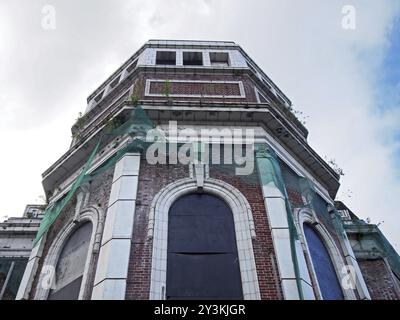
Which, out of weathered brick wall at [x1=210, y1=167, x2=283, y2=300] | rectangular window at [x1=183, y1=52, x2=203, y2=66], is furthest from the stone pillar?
rectangular window at [x1=183, y1=52, x2=203, y2=66]

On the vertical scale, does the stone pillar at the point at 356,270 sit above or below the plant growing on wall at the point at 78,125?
below

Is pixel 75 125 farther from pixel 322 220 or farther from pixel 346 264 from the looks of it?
pixel 346 264

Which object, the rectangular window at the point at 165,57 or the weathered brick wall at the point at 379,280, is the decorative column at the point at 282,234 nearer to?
the weathered brick wall at the point at 379,280

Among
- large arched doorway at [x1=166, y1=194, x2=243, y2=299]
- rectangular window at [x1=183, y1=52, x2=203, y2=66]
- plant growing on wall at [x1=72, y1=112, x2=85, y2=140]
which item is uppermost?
rectangular window at [x1=183, y1=52, x2=203, y2=66]

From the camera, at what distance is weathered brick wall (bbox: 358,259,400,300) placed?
1252cm

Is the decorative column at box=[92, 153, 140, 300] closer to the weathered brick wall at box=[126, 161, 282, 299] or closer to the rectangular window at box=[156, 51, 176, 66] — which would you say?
the weathered brick wall at box=[126, 161, 282, 299]

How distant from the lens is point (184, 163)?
1007 cm

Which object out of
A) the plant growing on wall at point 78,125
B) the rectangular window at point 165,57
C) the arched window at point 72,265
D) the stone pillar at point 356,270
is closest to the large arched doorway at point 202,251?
the arched window at point 72,265

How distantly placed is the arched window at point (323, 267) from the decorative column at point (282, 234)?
45.7 inches

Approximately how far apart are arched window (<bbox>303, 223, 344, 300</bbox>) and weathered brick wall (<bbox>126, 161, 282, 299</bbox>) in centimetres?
171

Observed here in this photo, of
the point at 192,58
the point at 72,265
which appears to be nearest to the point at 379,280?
the point at 72,265

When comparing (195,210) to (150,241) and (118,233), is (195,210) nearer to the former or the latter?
(150,241)

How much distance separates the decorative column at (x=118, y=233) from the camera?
740cm

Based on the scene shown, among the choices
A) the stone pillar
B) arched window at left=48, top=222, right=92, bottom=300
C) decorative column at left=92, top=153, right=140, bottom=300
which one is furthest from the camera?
the stone pillar
